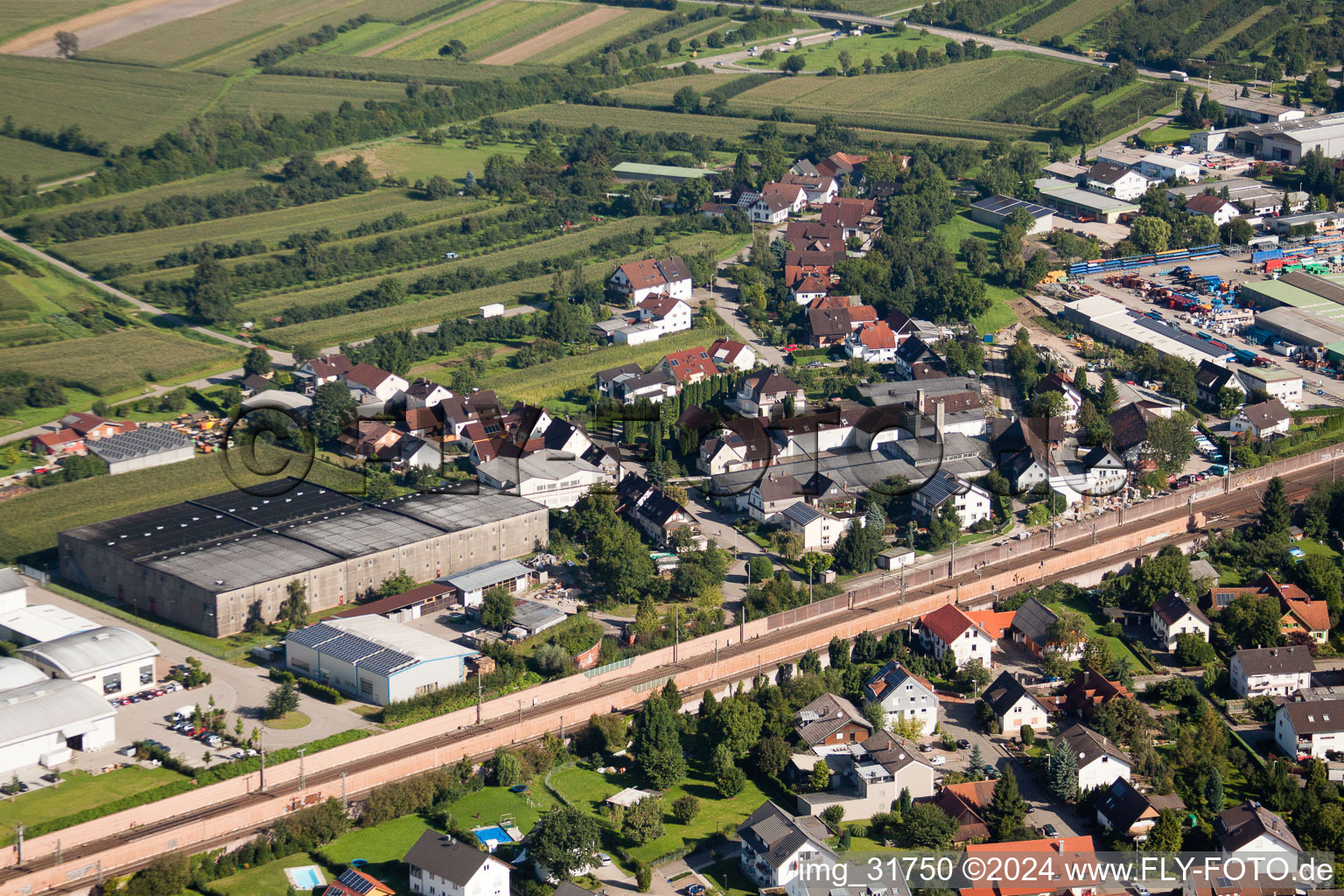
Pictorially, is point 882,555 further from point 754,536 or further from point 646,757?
point 646,757

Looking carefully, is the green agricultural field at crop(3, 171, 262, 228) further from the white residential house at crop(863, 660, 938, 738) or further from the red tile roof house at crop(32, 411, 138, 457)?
the white residential house at crop(863, 660, 938, 738)

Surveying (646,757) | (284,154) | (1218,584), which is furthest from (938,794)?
(284,154)

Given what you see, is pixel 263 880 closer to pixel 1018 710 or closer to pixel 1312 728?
pixel 1018 710

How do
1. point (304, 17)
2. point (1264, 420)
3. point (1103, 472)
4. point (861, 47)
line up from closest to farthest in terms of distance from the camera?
point (1103, 472) < point (1264, 420) < point (861, 47) < point (304, 17)

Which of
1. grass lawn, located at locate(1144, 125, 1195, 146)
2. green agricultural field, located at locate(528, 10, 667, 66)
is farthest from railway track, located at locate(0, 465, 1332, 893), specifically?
green agricultural field, located at locate(528, 10, 667, 66)

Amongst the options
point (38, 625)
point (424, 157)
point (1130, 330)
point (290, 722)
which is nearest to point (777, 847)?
point (290, 722)

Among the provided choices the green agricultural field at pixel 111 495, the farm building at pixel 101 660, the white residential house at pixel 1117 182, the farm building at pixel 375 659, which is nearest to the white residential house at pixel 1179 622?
the farm building at pixel 375 659

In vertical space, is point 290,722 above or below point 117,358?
below
